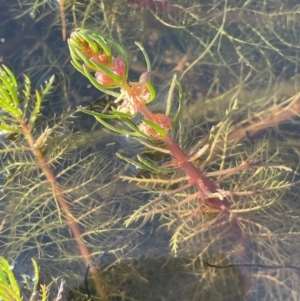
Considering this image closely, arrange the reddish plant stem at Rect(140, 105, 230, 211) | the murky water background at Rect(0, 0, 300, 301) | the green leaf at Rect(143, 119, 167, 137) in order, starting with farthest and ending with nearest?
the murky water background at Rect(0, 0, 300, 301) → the reddish plant stem at Rect(140, 105, 230, 211) → the green leaf at Rect(143, 119, 167, 137)

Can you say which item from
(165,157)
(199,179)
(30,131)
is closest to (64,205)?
(30,131)

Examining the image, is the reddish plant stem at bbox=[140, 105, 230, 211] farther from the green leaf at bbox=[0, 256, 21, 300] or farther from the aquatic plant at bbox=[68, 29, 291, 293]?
the green leaf at bbox=[0, 256, 21, 300]

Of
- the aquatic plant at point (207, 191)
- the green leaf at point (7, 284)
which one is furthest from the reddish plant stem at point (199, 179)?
the green leaf at point (7, 284)

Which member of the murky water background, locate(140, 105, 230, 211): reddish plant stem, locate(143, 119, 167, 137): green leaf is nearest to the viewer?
locate(143, 119, 167, 137): green leaf

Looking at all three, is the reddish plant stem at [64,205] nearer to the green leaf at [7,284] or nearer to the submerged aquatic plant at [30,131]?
the submerged aquatic plant at [30,131]

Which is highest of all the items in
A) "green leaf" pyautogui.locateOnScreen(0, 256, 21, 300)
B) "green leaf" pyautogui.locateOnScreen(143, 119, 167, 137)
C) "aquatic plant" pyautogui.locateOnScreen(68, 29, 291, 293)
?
"green leaf" pyautogui.locateOnScreen(143, 119, 167, 137)

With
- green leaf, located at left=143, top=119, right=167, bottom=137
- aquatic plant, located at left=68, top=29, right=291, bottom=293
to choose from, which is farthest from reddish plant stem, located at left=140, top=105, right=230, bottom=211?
green leaf, located at left=143, top=119, right=167, bottom=137

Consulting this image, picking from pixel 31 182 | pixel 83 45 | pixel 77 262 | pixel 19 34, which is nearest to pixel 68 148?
pixel 31 182

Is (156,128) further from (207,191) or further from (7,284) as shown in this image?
(7,284)
